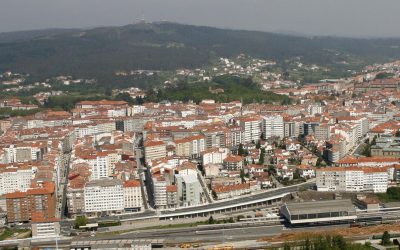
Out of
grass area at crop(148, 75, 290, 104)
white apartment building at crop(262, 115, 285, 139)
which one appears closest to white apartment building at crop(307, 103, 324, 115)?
grass area at crop(148, 75, 290, 104)

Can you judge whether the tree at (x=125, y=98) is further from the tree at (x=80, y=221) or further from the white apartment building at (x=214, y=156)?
the tree at (x=80, y=221)

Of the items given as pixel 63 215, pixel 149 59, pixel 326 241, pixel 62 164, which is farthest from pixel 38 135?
pixel 149 59

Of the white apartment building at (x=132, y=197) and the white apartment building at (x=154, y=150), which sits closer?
the white apartment building at (x=132, y=197)

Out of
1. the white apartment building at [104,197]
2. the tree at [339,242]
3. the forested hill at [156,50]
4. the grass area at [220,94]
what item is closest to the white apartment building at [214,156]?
the white apartment building at [104,197]

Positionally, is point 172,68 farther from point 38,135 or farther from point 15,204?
point 15,204

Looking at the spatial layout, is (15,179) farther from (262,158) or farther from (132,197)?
(262,158)

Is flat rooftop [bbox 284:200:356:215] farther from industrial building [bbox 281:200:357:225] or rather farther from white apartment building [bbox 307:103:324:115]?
white apartment building [bbox 307:103:324:115]

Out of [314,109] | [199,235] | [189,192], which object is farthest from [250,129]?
[199,235]
